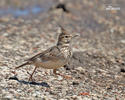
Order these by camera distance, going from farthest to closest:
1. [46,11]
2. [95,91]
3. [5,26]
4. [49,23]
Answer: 1. [46,11]
2. [49,23]
3. [5,26]
4. [95,91]

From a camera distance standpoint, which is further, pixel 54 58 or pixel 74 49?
pixel 74 49

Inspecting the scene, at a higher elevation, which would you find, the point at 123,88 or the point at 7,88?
the point at 7,88


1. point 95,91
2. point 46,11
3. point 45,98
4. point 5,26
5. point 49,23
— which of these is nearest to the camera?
point 45,98

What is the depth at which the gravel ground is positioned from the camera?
316 inches

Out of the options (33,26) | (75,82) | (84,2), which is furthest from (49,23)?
(75,82)

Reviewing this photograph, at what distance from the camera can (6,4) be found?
21.0 m

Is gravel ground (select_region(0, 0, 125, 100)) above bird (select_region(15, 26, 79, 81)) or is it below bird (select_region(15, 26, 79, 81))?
below

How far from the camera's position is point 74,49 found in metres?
12.4

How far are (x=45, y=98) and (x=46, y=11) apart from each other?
12.4m

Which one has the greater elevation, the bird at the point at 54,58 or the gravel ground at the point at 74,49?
the bird at the point at 54,58

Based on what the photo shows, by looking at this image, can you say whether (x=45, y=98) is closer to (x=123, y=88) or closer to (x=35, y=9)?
(x=123, y=88)

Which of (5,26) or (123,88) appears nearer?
(123,88)

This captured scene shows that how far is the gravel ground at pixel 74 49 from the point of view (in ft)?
26.3

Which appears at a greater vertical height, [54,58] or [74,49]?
[54,58]
